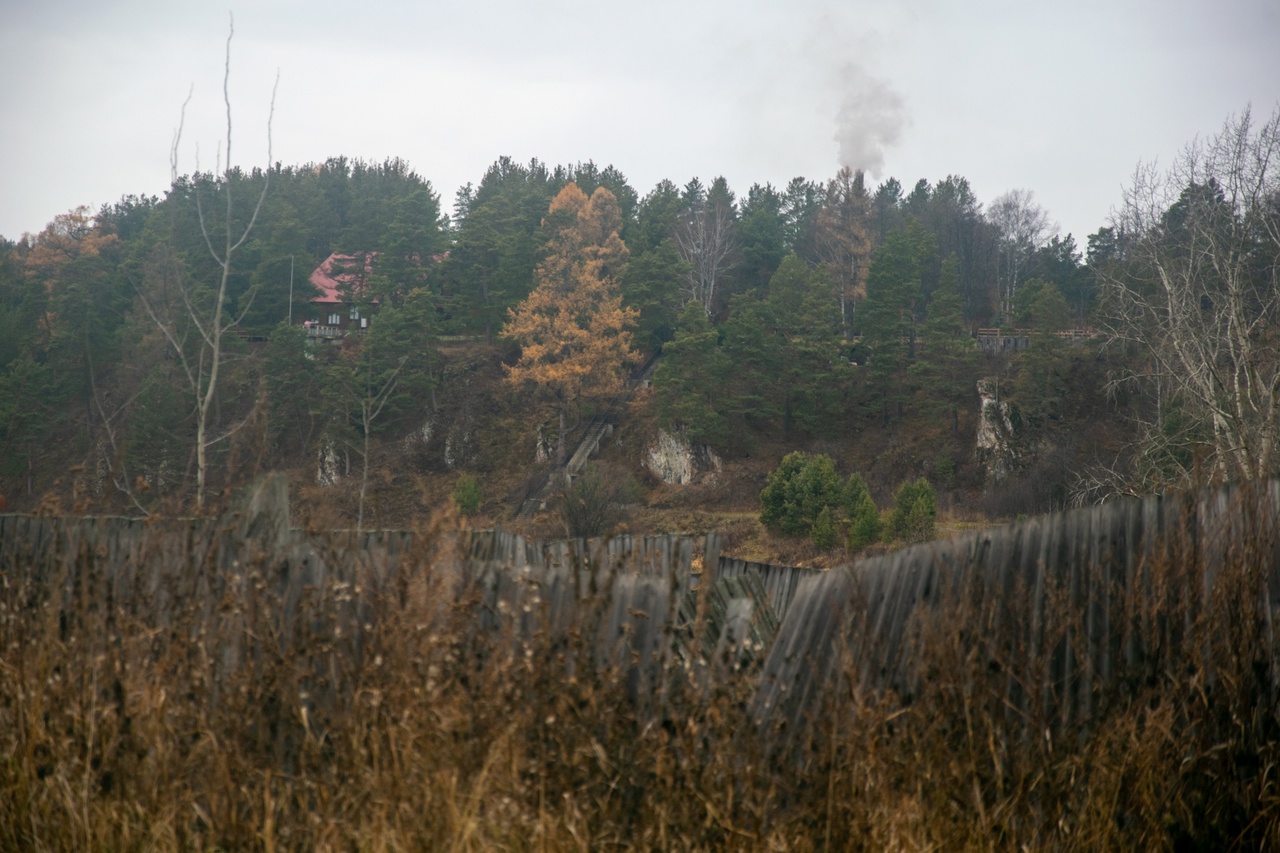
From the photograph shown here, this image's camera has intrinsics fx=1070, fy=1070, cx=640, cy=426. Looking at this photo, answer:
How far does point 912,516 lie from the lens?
76.6 feet

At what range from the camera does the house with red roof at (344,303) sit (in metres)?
44.8

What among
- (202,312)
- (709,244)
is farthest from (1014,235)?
(202,312)

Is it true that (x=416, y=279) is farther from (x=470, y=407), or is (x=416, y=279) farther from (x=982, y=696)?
(x=982, y=696)

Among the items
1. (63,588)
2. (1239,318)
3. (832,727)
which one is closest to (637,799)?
(832,727)

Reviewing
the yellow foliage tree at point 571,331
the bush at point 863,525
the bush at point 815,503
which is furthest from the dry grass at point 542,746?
the yellow foliage tree at point 571,331

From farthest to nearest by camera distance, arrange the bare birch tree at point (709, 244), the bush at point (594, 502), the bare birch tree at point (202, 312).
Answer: the bare birch tree at point (709, 244), the bush at point (594, 502), the bare birch tree at point (202, 312)

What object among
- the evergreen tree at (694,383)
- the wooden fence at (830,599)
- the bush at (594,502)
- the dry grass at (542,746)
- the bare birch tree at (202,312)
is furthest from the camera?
the evergreen tree at (694,383)

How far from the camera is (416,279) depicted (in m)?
43.0

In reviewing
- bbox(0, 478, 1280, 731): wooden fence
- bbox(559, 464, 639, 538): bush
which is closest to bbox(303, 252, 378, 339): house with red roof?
bbox(559, 464, 639, 538): bush

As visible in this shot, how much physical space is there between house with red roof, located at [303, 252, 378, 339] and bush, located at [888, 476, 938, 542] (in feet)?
85.1

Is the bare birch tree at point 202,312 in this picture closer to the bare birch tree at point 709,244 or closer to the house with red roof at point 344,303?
the house with red roof at point 344,303

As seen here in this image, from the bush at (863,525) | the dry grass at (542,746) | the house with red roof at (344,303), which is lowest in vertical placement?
the bush at (863,525)

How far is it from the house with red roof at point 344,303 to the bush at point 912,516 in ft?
85.1

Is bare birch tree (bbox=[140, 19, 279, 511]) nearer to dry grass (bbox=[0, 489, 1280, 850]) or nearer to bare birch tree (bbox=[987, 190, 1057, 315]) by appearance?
dry grass (bbox=[0, 489, 1280, 850])
